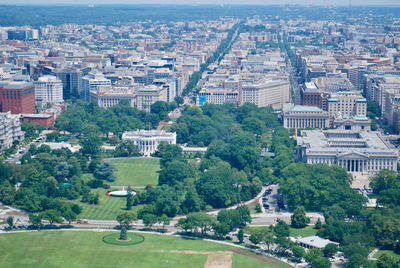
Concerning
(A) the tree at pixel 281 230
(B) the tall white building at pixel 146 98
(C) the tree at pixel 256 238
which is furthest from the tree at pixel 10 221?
(B) the tall white building at pixel 146 98

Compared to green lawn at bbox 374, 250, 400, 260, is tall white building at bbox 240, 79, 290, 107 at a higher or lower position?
higher

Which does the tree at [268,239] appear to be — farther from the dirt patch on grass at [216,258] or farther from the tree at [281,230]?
the dirt patch on grass at [216,258]

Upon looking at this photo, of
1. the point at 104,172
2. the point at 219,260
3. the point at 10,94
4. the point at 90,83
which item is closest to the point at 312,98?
the point at 90,83

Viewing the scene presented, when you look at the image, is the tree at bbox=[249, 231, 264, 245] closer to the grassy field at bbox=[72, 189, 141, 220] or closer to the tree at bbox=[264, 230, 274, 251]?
the tree at bbox=[264, 230, 274, 251]

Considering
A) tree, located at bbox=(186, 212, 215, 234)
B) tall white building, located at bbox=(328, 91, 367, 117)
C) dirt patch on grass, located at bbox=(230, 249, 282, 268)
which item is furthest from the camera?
tall white building, located at bbox=(328, 91, 367, 117)

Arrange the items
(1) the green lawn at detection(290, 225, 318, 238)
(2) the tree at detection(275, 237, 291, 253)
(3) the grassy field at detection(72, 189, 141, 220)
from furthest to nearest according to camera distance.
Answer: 1. (3) the grassy field at detection(72, 189, 141, 220)
2. (1) the green lawn at detection(290, 225, 318, 238)
3. (2) the tree at detection(275, 237, 291, 253)

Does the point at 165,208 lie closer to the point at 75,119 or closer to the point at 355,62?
the point at 75,119

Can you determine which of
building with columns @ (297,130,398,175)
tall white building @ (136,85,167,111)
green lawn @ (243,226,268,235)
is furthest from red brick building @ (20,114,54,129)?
green lawn @ (243,226,268,235)
